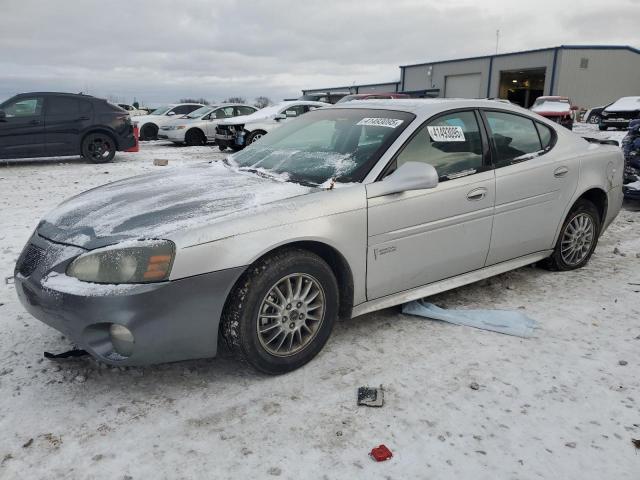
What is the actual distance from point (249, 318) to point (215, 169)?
1589 mm

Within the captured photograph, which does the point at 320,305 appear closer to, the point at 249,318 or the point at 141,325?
the point at 249,318

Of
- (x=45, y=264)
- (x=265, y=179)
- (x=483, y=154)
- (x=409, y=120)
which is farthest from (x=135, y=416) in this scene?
(x=483, y=154)

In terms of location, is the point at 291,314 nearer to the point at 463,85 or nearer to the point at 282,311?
the point at 282,311

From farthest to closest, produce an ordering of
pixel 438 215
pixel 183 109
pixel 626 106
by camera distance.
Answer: pixel 626 106, pixel 183 109, pixel 438 215

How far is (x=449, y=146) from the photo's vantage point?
11.7 ft

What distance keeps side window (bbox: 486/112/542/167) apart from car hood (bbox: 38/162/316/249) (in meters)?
1.63

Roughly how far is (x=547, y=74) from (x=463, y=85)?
275 inches

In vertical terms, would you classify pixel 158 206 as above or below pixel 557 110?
below

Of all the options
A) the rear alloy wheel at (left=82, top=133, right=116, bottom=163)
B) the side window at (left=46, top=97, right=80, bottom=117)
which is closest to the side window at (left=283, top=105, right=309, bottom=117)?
the rear alloy wheel at (left=82, top=133, right=116, bottom=163)

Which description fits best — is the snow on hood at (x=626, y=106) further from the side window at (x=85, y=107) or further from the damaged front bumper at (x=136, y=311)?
the damaged front bumper at (x=136, y=311)

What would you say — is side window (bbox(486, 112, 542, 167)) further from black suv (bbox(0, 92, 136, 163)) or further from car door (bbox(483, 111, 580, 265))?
black suv (bbox(0, 92, 136, 163))

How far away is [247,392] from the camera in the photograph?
275 cm

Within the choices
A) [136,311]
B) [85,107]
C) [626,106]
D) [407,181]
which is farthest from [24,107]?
[626,106]

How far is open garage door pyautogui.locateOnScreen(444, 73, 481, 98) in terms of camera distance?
39.1 m
